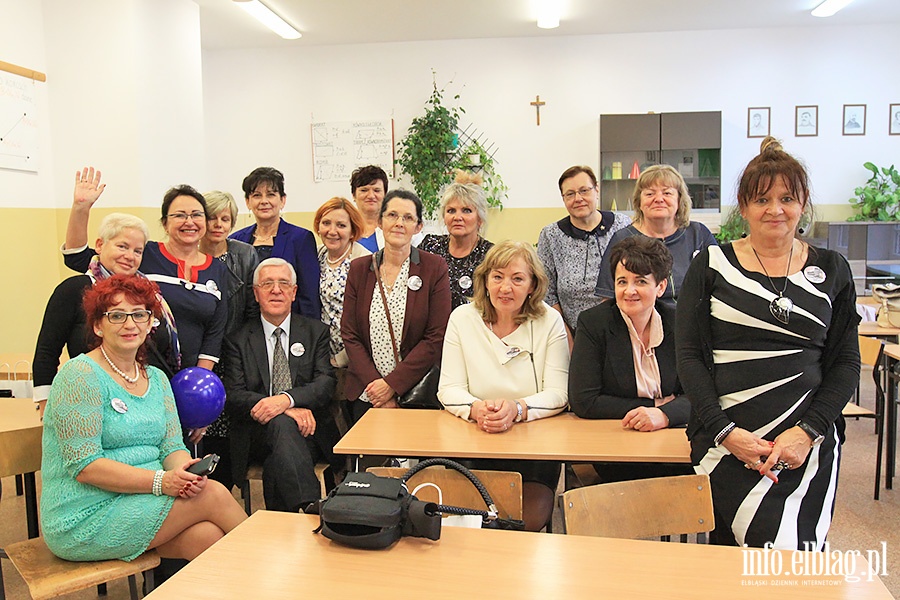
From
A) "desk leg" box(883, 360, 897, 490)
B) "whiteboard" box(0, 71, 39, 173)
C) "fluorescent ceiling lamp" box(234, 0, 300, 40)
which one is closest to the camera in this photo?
"desk leg" box(883, 360, 897, 490)

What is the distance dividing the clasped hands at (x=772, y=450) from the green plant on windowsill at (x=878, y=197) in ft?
21.0

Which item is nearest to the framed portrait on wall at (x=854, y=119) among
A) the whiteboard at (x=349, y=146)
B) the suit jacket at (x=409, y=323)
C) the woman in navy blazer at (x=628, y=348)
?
the whiteboard at (x=349, y=146)

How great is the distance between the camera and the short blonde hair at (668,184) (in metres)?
3.16

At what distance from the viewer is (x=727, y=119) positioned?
764 cm

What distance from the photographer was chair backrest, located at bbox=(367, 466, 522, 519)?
80.0 inches

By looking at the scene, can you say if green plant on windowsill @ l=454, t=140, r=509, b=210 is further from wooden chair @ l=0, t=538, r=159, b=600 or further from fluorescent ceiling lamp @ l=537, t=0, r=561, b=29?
wooden chair @ l=0, t=538, r=159, b=600

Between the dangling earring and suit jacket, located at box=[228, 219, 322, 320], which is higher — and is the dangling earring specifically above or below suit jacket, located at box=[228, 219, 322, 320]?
above

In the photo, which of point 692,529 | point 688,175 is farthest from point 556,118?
point 692,529

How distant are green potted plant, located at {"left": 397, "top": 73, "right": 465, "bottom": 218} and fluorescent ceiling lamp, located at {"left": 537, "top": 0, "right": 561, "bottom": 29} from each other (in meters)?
1.33

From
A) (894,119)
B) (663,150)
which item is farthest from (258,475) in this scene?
(894,119)

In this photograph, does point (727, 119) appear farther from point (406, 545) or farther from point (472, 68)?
point (406, 545)

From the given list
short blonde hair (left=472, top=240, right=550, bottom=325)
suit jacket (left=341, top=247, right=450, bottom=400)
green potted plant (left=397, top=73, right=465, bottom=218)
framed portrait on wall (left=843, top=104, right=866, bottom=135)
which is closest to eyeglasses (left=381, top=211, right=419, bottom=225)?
suit jacket (left=341, top=247, right=450, bottom=400)

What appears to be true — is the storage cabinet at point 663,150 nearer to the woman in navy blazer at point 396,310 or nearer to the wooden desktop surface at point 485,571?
the woman in navy blazer at point 396,310

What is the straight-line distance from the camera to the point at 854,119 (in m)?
7.56
